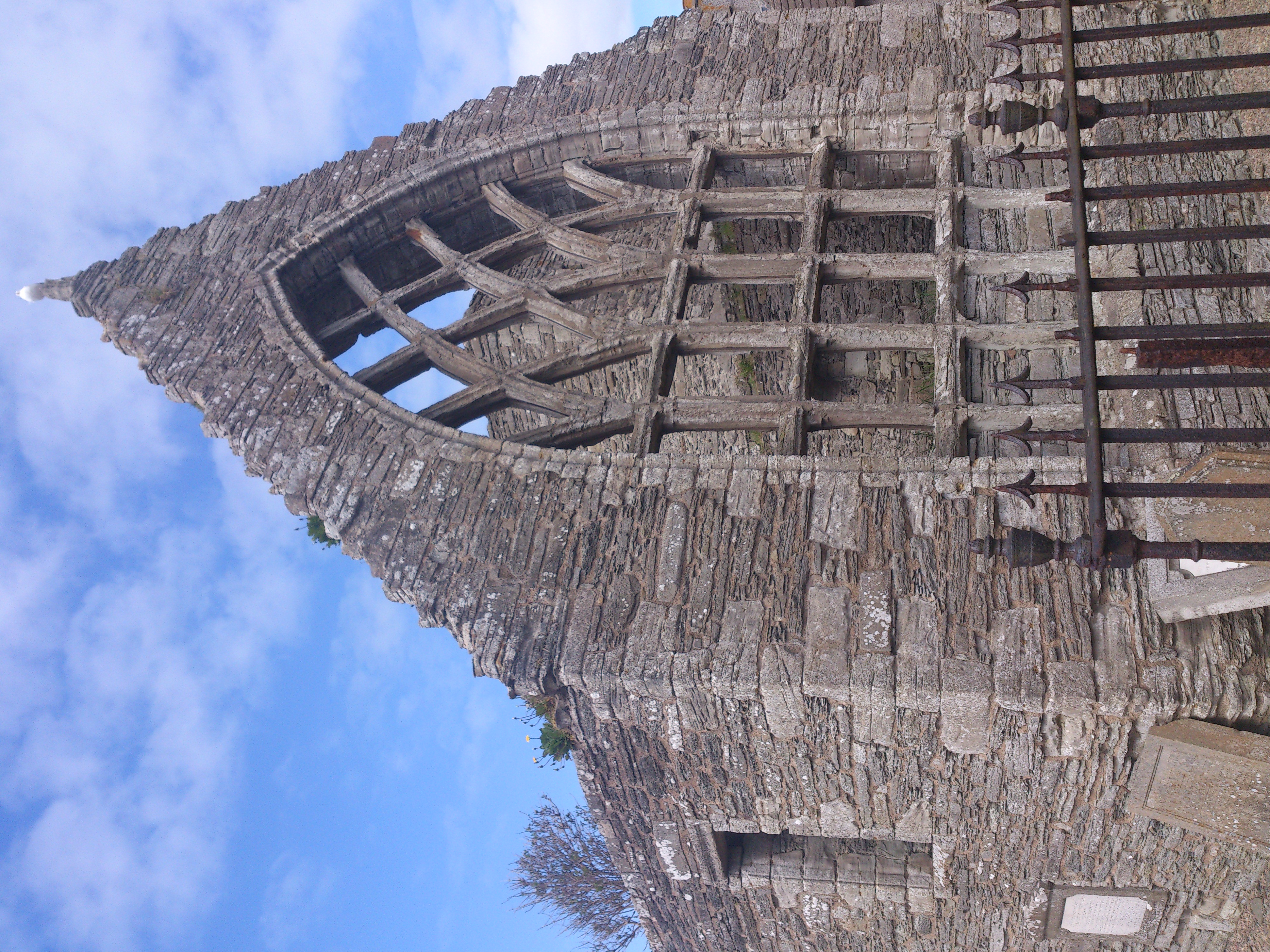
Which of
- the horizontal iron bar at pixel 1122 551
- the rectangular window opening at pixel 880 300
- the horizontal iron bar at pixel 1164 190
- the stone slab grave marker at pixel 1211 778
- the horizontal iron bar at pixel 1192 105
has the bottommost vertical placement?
the stone slab grave marker at pixel 1211 778

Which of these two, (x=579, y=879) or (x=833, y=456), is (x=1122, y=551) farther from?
(x=579, y=879)

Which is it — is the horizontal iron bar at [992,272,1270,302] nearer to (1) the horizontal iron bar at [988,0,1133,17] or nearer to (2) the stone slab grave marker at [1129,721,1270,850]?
(1) the horizontal iron bar at [988,0,1133,17]

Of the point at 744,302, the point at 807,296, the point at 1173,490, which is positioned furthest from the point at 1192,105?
the point at 744,302

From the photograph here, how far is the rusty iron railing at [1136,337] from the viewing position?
2453 millimetres

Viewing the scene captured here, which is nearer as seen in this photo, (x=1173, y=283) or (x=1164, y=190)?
(x=1173, y=283)

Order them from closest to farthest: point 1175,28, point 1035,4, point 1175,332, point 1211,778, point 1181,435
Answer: point 1181,435 → point 1175,332 → point 1175,28 → point 1211,778 → point 1035,4

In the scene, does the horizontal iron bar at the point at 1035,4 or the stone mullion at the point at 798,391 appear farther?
the stone mullion at the point at 798,391

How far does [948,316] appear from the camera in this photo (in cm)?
449

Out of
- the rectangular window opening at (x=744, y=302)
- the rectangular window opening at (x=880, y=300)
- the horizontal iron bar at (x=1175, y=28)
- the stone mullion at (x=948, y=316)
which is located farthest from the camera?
the rectangular window opening at (x=744, y=302)

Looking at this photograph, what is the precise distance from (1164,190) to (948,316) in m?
1.47

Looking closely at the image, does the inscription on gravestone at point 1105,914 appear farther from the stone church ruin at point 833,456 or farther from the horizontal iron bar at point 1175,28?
the horizontal iron bar at point 1175,28

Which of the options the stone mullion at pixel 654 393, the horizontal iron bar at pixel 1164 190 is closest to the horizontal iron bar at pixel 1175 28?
the horizontal iron bar at pixel 1164 190

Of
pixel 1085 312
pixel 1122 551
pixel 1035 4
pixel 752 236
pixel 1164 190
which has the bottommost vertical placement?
pixel 1122 551

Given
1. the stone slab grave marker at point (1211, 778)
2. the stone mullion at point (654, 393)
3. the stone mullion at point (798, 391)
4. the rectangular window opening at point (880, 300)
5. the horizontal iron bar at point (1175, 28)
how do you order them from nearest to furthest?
the horizontal iron bar at point (1175, 28)
the stone slab grave marker at point (1211, 778)
the stone mullion at point (798, 391)
the stone mullion at point (654, 393)
the rectangular window opening at point (880, 300)
